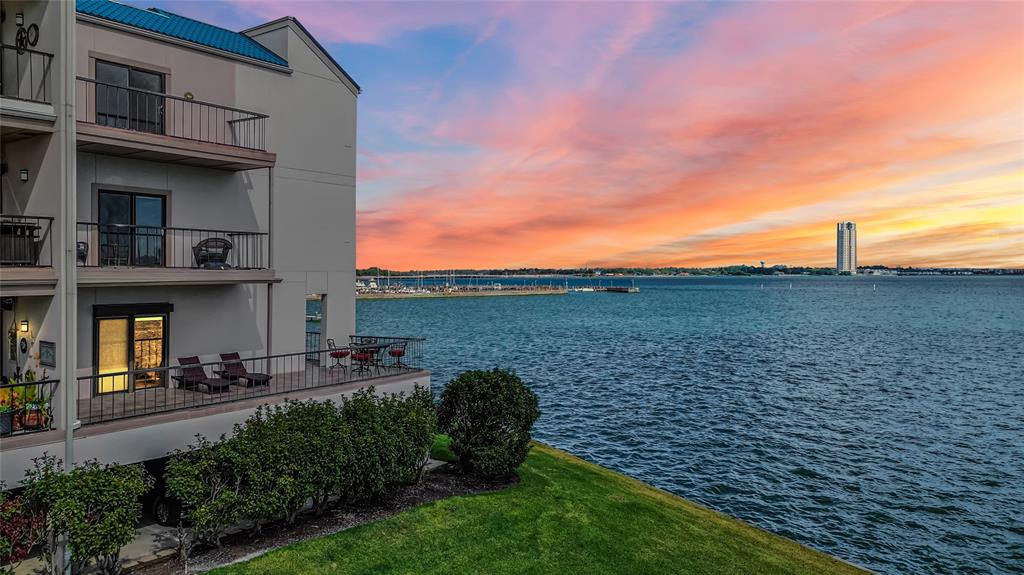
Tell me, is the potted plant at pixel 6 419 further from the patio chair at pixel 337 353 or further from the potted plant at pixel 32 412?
the patio chair at pixel 337 353

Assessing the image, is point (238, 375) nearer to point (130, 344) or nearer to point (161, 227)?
point (130, 344)

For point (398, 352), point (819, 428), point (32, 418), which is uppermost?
point (398, 352)

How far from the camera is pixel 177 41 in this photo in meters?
14.7

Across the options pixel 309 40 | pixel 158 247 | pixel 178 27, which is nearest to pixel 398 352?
pixel 158 247

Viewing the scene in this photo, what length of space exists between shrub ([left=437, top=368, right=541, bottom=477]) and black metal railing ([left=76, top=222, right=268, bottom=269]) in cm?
698

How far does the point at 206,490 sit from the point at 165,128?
9899mm

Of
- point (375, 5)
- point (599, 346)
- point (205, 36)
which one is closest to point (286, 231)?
point (205, 36)

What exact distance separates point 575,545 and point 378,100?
1123 inches

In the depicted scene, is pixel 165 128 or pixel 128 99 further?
pixel 165 128

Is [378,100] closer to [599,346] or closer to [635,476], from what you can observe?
[635,476]

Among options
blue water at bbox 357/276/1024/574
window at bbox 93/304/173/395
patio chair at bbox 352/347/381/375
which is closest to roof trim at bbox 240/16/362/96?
patio chair at bbox 352/347/381/375

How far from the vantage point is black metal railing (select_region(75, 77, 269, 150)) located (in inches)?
529

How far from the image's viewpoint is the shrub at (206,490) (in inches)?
366

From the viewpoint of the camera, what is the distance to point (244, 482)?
10125 millimetres
